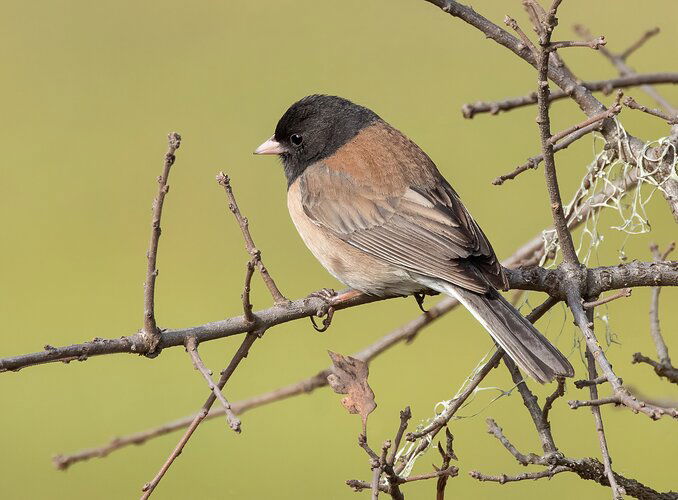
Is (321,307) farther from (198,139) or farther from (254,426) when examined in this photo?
(198,139)

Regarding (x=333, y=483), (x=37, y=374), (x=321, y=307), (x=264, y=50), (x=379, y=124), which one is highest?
(x=264, y=50)

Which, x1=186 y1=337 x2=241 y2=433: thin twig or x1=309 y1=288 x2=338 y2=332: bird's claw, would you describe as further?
x1=309 y1=288 x2=338 y2=332: bird's claw

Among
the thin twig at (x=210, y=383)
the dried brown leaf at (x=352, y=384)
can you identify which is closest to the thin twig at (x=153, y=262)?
the thin twig at (x=210, y=383)

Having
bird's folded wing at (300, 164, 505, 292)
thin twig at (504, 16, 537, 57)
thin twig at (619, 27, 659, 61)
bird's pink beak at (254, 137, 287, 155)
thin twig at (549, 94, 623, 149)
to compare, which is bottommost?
bird's folded wing at (300, 164, 505, 292)

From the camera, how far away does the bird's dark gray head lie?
3264 mm

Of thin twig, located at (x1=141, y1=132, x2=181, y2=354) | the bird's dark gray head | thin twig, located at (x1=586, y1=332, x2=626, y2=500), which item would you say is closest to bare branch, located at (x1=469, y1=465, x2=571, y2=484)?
thin twig, located at (x1=586, y1=332, x2=626, y2=500)

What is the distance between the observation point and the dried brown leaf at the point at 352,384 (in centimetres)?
172

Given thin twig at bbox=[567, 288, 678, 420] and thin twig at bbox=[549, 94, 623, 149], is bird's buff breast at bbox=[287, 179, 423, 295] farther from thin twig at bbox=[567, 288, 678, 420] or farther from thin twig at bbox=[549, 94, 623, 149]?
thin twig at bbox=[549, 94, 623, 149]

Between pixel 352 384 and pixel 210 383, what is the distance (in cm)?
27

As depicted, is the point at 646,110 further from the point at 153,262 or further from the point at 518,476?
the point at 153,262

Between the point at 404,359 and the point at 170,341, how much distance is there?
3.46 meters

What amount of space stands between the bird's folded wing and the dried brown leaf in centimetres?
94

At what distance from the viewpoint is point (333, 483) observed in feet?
14.4

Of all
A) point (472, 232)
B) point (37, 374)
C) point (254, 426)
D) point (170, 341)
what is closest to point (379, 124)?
point (472, 232)
